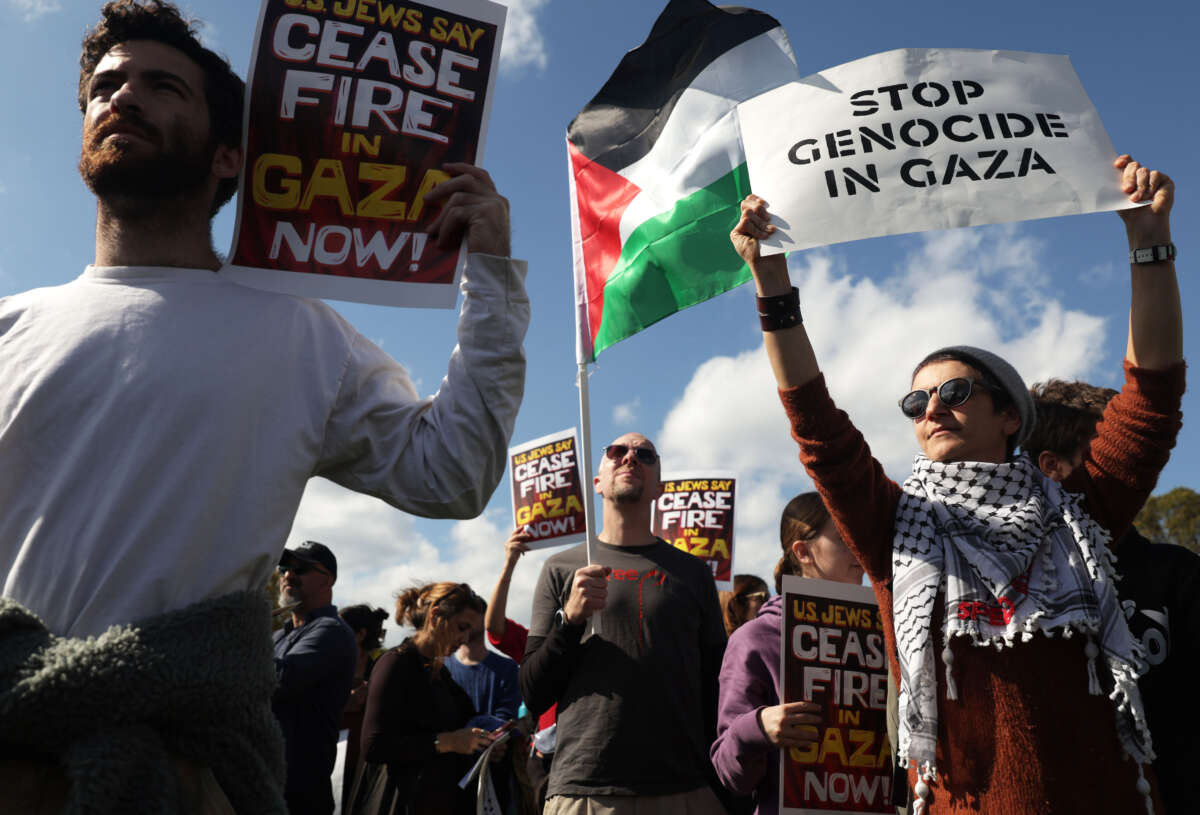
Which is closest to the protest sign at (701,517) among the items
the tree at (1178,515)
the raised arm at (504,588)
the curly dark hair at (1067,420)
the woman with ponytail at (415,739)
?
the raised arm at (504,588)

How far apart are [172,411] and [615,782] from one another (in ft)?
9.35

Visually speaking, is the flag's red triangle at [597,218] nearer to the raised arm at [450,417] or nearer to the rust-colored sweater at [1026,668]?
the rust-colored sweater at [1026,668]

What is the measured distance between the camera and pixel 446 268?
2.19m

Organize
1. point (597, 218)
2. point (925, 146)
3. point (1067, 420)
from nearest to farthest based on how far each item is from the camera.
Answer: point (925, 146) < point (1067, 420) < point (597, 218)

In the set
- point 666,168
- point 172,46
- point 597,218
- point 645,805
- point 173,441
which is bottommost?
point 645,805

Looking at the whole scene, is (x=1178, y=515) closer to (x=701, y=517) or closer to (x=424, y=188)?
(x=701, y=517)

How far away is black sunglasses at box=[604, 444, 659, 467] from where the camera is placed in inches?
196

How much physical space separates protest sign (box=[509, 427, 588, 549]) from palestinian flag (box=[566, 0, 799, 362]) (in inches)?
178

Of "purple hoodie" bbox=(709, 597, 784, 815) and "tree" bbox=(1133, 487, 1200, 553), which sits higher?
"tree" bbox=(1133, 487, 1200, 553)

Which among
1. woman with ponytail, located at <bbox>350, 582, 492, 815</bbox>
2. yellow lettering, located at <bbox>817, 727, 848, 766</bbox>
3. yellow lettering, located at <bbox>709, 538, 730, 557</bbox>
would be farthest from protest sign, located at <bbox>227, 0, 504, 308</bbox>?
yellow lettering, located at <bbox>709, 538, 730, 557</bbox>

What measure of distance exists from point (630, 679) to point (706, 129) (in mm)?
2280

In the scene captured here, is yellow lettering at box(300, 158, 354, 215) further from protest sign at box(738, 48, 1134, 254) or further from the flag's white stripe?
the flag's white stripe

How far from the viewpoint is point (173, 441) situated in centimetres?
167

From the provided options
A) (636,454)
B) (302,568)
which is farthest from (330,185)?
(302,568)
